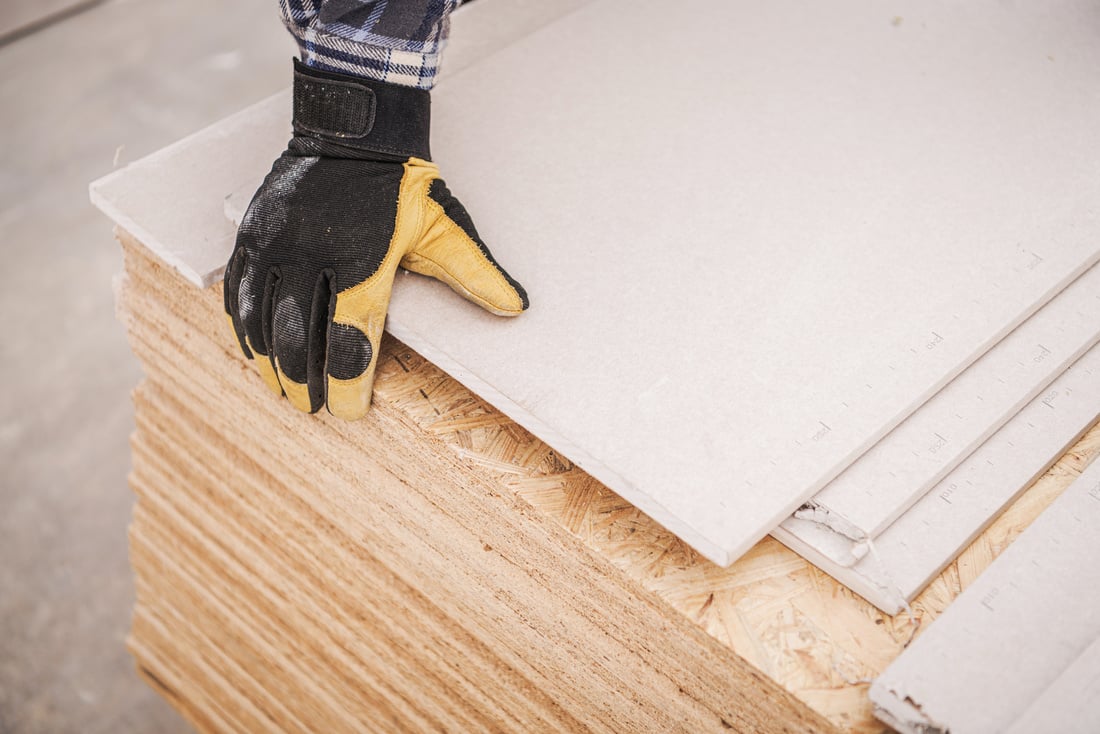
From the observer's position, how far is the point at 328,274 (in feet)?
4.22

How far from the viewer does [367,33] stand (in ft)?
4.47

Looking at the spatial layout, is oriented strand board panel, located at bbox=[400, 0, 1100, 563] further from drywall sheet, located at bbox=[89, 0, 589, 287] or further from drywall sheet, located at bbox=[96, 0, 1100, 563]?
drywall sheet, located at bbox=[89, 0, 589, 287]

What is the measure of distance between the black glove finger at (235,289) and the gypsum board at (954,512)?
0.84 metres

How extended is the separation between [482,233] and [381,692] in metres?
0.87

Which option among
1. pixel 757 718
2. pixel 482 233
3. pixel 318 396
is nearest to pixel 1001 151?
pixel 482 233

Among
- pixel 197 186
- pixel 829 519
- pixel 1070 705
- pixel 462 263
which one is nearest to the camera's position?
pixel 1070 705

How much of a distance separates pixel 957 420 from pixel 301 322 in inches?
36.7

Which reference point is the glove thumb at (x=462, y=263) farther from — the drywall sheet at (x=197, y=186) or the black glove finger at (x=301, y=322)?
the drywall sheet at (x=197, y=186)

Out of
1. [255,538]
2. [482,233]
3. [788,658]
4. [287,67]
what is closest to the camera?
[788,658]

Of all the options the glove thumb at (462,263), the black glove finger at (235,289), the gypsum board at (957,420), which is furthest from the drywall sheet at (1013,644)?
the black glove finger at (235,289)

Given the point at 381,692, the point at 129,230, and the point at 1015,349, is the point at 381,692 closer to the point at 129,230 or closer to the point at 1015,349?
the point at 129,230

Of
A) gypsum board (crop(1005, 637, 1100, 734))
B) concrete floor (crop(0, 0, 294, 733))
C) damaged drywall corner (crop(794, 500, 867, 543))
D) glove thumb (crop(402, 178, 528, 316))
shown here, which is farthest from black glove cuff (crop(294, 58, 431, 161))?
gypsum board (crop(1005, 637, 1100, 734))

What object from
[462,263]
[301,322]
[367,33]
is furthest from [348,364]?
[367,33]

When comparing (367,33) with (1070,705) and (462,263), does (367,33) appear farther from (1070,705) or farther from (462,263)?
(1070,705)
